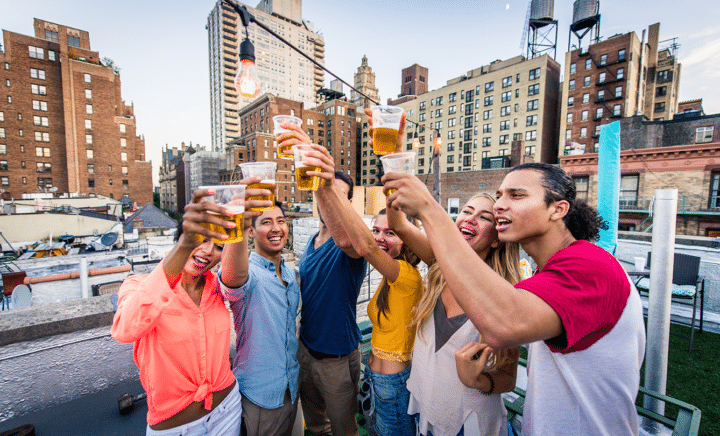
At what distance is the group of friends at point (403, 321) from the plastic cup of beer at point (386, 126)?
32cm

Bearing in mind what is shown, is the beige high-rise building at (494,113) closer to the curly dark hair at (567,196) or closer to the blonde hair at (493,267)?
the blonde hair at (493,267)

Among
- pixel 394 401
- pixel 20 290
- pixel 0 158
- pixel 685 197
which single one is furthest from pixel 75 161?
pixel 685 197

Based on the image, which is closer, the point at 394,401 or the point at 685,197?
the point at 394,401

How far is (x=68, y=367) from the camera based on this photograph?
3000mm

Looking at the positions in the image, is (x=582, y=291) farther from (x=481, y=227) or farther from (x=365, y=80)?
(x=365, y=80)

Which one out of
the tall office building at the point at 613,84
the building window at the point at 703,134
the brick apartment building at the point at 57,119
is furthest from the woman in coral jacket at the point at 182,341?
the brick apartment building at the point at 57,119

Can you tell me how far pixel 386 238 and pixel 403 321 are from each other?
70 cm

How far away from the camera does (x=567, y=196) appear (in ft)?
4.92

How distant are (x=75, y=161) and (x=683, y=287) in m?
67.0

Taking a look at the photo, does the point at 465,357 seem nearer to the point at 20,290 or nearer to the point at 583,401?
the point at 583,401

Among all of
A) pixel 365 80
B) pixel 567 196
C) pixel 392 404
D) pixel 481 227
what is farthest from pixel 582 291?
pixel 365 80

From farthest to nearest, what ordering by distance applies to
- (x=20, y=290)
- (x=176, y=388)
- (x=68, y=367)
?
(x=20, y=290) < (x=68, y=367) < (x=176, y=388)

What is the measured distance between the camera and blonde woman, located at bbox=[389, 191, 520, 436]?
1635mm

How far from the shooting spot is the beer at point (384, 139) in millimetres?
1695
